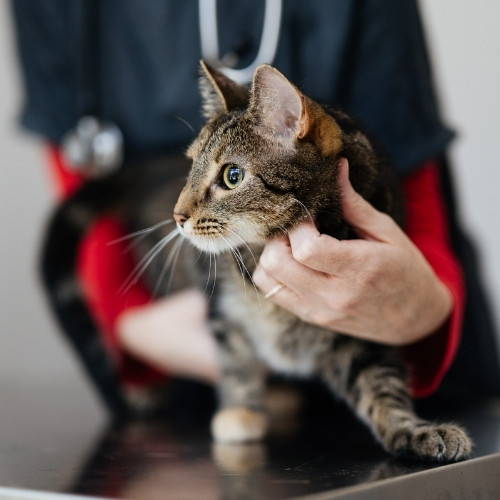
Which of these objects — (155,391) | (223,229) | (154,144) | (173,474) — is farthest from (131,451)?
(154,144)

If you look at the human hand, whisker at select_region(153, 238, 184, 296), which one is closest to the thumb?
the human hand

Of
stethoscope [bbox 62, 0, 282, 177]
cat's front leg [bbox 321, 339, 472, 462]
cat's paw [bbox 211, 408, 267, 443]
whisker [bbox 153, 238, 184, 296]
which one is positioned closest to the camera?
cat's front leg [bbox 321, 339, 472, 462]

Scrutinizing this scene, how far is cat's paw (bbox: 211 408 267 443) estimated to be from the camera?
3.02ft

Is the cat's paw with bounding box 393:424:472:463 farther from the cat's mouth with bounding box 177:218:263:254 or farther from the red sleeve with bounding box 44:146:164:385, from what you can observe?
the red sleeve with bounding box 44:146:164:385

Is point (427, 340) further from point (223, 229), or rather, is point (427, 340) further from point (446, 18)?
point (446, 18)

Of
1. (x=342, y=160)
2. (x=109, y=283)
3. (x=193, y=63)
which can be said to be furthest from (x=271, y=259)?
(x=109, y=283)

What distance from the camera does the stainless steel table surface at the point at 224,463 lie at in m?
0.63

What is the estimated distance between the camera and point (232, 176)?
30.3 inches

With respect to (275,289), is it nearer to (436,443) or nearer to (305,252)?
(305,252)

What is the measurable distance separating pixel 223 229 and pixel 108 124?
559 millimetres

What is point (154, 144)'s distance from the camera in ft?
4.09

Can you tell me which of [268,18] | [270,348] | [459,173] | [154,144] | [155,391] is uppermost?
[268,18]

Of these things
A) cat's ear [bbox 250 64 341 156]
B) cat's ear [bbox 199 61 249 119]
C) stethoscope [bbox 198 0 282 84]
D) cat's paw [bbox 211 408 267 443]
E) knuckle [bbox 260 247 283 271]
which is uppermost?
stethoscope [bbox 198 0 282 84]

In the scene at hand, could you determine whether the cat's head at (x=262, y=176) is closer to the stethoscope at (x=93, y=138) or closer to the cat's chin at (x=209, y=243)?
the cat's chin at (x=209, y=243)
